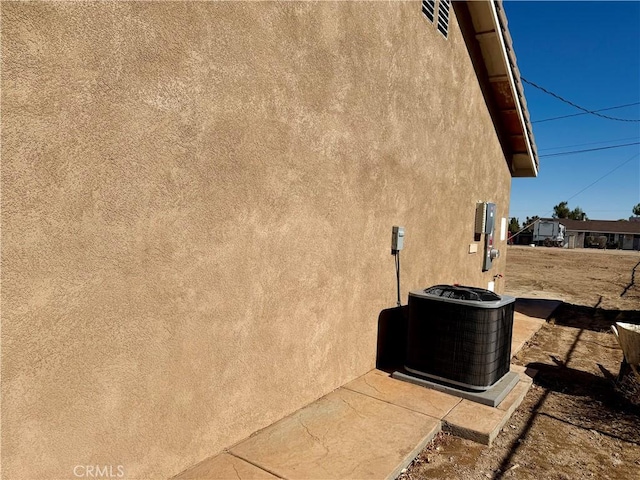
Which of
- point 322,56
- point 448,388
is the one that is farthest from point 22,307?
point 448,388

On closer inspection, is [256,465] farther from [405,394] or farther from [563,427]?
[563,427]

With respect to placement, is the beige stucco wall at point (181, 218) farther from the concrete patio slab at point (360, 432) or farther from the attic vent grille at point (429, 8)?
the attic vent grille at point (429, 8)

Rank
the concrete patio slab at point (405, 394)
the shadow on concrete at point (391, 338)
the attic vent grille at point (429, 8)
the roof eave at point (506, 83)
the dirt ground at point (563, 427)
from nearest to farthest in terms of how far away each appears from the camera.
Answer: the dirt ground at point (563, 427)
the concrete patio slab at point (405, 394)
the shadow on concrete at point (391, 338)
the attic vent grille at point (429, 8)
the roof eave at point (506, 83)

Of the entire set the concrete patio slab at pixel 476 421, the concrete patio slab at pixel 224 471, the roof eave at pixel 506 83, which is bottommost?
the concrete patio slab at pixel 476 421

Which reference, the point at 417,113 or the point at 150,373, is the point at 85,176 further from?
the point at 417,113

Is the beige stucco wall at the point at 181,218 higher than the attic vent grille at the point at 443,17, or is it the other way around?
the attic vent grille at the point at 443,17

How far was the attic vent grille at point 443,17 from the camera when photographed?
536 cm

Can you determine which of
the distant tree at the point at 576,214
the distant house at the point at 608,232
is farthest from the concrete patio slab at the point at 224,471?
the distant tree at the point at 576,214

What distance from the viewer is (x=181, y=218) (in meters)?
2.46

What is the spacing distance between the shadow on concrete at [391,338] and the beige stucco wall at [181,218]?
1.48 ft

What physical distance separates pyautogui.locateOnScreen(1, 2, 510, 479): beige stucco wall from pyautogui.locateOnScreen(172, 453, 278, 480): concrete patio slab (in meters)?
0.07

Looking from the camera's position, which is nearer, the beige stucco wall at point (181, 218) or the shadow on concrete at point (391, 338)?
the beige stucco wall at point (181, 218)

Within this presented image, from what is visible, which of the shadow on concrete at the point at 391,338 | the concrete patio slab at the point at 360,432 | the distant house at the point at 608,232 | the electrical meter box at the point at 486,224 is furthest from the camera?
the distant house at the point at 608,232

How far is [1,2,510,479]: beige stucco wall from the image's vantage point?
1858mm
